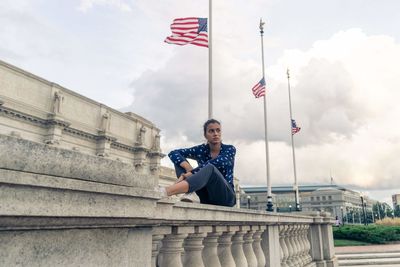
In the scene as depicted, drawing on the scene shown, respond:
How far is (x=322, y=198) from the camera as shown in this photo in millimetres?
128875

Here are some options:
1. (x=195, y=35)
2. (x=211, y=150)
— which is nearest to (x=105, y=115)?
(x=195, y=35)

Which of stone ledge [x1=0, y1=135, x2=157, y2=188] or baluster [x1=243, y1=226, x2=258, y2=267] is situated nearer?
stone ledge [x1=0, y1=135, x2=157, y2=188]

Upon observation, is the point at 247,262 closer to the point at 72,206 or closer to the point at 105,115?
the point at 72,206

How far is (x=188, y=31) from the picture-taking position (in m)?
14.5

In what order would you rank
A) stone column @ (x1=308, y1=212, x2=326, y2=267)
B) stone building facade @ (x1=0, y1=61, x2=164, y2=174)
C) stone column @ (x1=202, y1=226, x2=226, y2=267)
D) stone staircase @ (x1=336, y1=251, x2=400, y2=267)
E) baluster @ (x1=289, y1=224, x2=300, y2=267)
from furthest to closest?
stone building facade @ (x1=0, y1=61, x2=164, y2=174), stone staircase @ (x1=336, y1=251, x2=400, y2=267), stone column @ (x1=308, y1=212, x2=326, y2=267), baluster @ (x1=289, y1=224, x2=300, y2=267), stone column @ (x1=202, y1=226, x2=226, y2=267)

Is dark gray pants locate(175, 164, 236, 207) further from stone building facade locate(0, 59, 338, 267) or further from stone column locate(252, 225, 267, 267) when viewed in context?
stone column locate(252, 225, 267, 267)

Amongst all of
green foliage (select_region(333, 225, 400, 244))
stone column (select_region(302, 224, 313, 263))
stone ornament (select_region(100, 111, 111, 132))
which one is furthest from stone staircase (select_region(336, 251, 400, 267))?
stone ornament (select_region(100, 111, 111, 132))

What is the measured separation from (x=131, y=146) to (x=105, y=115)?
820cm

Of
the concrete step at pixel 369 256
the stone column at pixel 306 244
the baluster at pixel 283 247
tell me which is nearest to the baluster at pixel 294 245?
the baluster at pixel 283 247

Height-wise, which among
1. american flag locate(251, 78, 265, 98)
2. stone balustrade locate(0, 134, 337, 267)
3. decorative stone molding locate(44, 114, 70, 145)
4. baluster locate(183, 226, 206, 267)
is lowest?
baluster locate(183, 226, 206, 267)

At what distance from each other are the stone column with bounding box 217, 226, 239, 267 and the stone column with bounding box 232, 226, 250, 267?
26 centimetres

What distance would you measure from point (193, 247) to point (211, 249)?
15.9 inches

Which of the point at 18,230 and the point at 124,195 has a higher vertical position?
the point at 124,195

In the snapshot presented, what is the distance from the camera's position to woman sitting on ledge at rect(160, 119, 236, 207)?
3.35 meters
